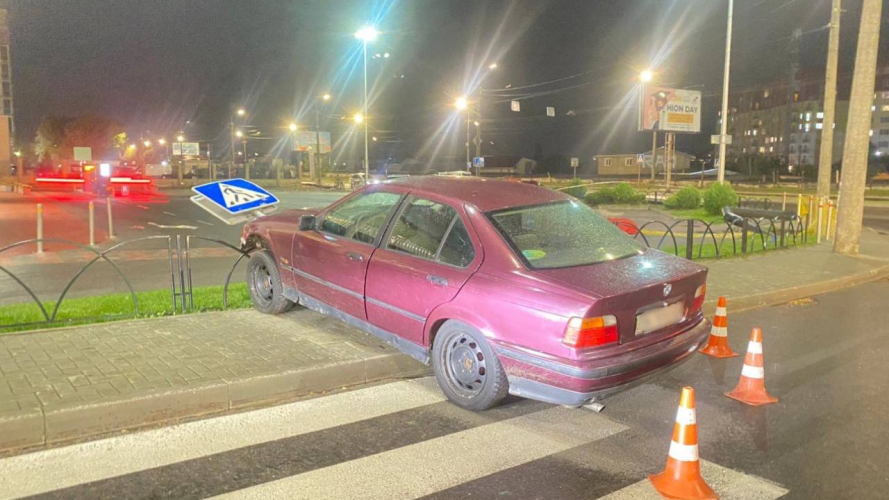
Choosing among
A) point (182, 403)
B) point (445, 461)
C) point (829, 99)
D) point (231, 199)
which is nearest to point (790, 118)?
point (829, 99)

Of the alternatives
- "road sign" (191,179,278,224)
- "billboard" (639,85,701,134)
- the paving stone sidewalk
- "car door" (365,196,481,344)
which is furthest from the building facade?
the paving stone sidewalk

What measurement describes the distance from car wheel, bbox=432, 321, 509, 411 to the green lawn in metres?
3.60

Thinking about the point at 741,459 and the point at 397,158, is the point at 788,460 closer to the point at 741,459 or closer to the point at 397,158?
the point at 741,459

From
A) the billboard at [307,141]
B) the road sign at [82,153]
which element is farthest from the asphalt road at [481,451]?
the billboard at [307,141]

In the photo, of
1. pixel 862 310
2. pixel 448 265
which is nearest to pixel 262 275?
pixel 448 265

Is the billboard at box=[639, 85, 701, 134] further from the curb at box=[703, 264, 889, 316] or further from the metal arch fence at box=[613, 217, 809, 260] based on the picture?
the curb at box=[703, 264, 889, 316]

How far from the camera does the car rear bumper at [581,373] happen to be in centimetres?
434

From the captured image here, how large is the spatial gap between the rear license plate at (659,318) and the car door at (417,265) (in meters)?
1.21

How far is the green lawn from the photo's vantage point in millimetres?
7039

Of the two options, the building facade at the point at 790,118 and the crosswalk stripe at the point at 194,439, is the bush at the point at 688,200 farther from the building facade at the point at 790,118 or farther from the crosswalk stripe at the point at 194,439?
the building facade at the point at 790,118

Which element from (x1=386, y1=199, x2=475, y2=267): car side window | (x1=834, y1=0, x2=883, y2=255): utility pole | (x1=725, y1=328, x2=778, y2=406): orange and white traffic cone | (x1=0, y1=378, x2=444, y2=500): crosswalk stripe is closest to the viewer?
(x1=0, y1=378, x2=444, y2=500): crosswalk stripe

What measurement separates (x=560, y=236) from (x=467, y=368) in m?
1.30

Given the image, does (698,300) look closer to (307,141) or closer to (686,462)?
(686,462)

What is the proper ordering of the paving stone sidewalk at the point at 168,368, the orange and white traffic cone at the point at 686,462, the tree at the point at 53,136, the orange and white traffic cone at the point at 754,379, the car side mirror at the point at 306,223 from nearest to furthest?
the orange and white traffic cone at the point at 686,462, the paving stone sidewalk at the point at 168,368, the orange and white traffic cone at the point at 754,379, the car side mirror at the point at 306,223, the tree at the point at 53,136
